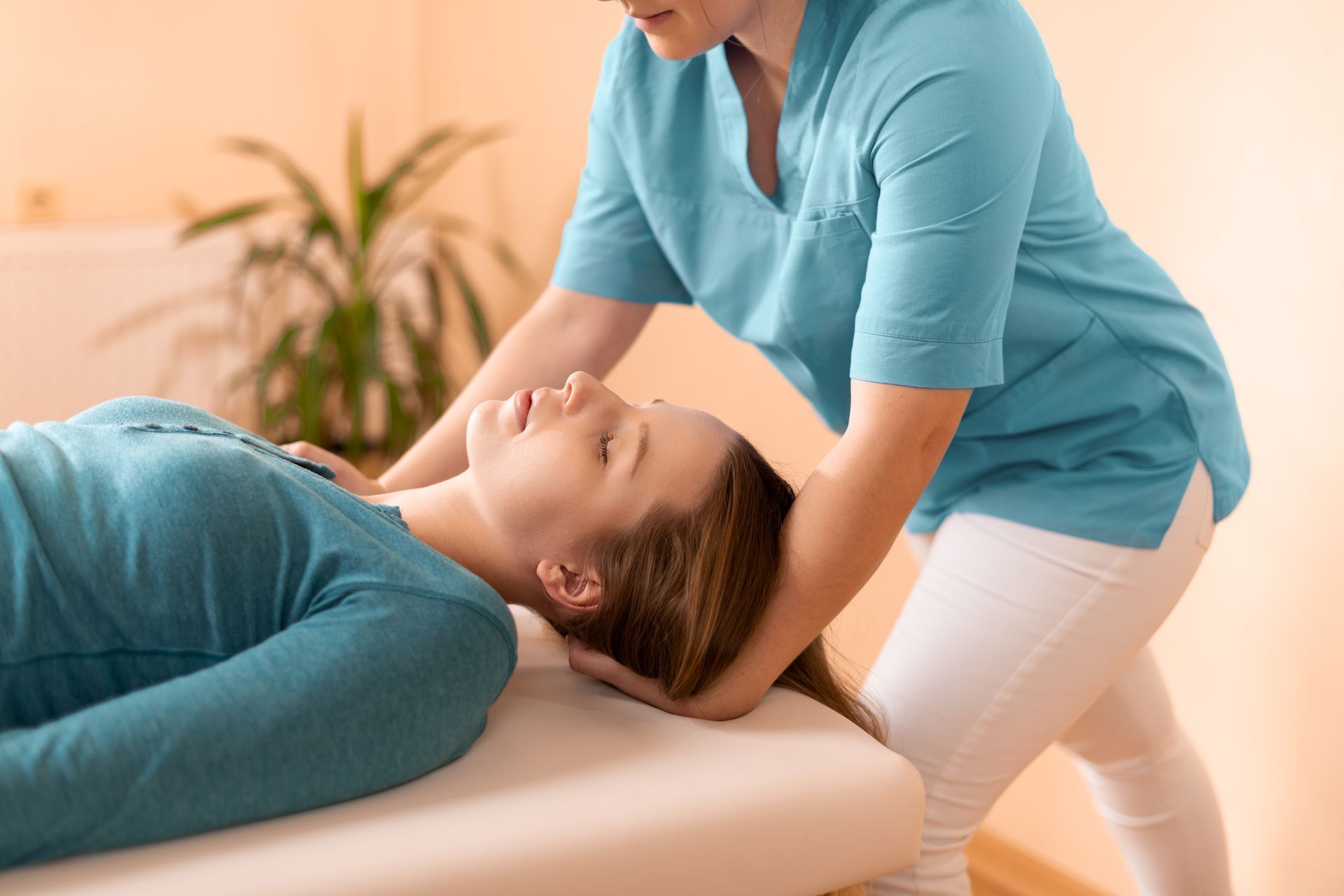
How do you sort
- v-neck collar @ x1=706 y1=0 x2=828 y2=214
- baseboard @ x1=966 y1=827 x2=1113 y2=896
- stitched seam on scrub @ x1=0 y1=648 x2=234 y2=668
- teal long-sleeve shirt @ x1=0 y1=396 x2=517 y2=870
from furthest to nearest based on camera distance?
baseboard @ x1=966 y1=827 x2=1113 y2=896, v-neck collar @ x1=706 y1=0 x2=828 y2=214, stitched seam on scrub @ x1=0 y1=648 x2=234 y2=668, teal long-sleeve shirt @ x1=0 y1=396 x2=517 y2=870

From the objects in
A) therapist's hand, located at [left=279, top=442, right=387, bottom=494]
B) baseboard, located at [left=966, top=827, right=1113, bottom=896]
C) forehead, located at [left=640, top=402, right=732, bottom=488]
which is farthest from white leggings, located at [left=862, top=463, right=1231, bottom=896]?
baseboard, located at [left=966, top=827, right=1113, bottom=896]

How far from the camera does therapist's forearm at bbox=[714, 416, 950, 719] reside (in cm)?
108

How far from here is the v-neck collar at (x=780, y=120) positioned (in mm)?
1210

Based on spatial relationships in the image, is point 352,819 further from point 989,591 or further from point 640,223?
point 640,223

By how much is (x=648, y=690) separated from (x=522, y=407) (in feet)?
1.05

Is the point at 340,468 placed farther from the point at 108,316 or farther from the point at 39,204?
the point at 39,204

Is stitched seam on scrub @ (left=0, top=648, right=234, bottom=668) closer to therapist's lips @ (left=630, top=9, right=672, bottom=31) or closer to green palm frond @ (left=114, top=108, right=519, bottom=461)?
therapist's lips @ (left=630, top=9, right=672, bottom=31)

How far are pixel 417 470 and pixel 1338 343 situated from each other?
1212mm

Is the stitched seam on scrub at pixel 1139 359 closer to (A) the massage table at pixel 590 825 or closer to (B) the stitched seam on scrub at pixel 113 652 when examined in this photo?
(A) the massage table at pixel 590 825

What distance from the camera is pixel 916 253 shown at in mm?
1036

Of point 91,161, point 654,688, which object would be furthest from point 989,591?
point 91,161

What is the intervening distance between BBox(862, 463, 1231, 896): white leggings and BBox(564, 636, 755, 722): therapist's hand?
0.22 metres

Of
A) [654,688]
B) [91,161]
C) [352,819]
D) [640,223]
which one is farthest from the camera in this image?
[91,161]

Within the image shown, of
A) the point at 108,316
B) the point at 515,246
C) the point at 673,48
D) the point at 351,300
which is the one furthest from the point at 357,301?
the point at 673,48
